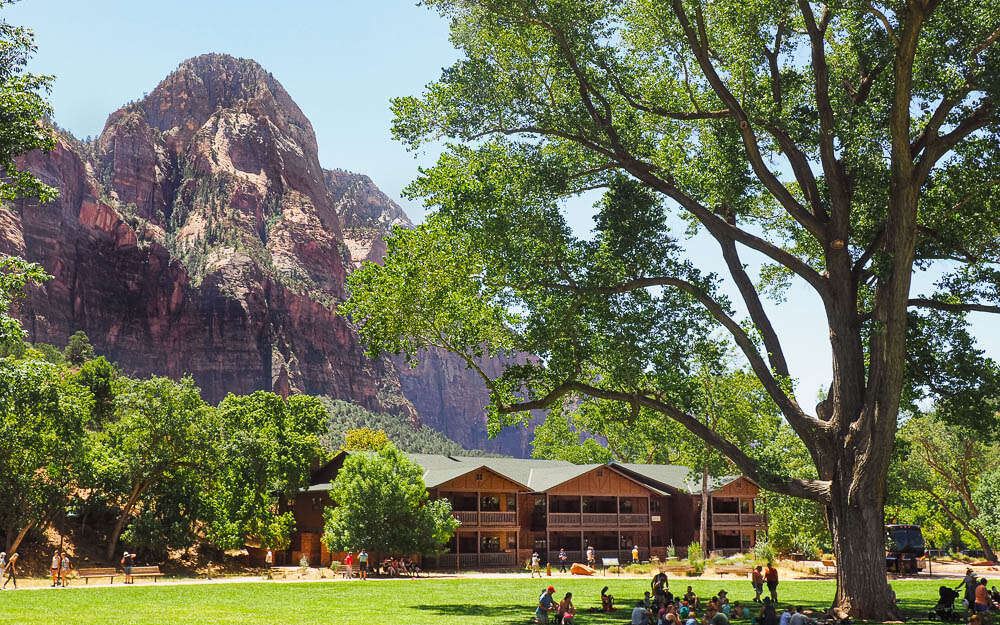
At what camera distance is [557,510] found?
2307 inches

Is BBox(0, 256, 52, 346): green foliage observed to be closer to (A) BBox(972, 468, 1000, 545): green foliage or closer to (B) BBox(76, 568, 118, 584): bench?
(B) BBox(76, 568, 118, 584): bench

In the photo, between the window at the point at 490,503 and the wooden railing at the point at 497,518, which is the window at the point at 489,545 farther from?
the wooden railing at the point at 497,518

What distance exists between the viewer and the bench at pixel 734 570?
143 ft

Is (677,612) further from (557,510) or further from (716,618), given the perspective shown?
(557,510)

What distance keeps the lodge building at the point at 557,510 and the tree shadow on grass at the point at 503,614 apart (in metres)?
23.1

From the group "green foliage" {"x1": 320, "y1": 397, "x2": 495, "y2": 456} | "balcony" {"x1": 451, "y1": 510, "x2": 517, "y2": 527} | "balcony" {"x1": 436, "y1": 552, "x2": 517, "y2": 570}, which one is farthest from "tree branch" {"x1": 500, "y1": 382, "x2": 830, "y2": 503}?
"green foliage" {"x1": 320, "y1": 397, "x2": 495, "y2": 456}

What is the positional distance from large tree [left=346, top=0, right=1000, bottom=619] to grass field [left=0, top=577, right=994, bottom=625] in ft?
20.1

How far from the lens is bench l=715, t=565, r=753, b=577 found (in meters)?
43.5

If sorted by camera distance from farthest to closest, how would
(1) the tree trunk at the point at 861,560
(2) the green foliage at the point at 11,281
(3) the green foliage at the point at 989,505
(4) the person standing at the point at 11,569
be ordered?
(3) the green foliage at the point at 989,505 → (4) the person standing at the point at 11,569 → (1) the tree trunk at the point at 861,560 → (2) the green foliage at the point at 11,281

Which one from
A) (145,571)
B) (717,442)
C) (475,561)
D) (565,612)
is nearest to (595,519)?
(475,561)

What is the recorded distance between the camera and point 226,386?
563ft

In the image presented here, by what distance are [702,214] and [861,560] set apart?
31.9ft

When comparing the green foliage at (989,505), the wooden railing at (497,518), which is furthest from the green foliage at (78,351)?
the green foliage at (989,505)

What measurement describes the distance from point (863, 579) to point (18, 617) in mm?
21351
